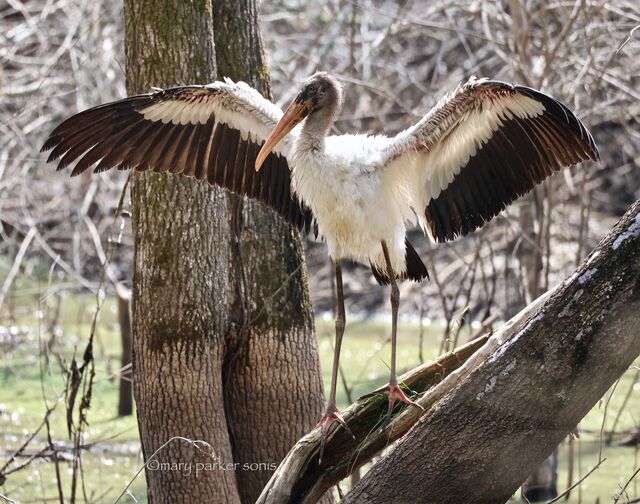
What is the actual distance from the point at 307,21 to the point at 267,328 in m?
6.31

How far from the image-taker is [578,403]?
3051 mm

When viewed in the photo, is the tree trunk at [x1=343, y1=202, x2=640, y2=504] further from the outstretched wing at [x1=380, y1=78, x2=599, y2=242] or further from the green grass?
the green grass

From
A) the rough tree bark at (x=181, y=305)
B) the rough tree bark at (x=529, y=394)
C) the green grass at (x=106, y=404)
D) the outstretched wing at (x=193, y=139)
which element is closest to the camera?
the rough tree bark at (x=529, y=394)

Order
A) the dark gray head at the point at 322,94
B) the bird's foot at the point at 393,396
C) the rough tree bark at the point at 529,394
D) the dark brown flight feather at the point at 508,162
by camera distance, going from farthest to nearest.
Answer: the dark gray head at the point at 322,94 → the bird's foot at the point at 393,396 → the dark brown flight feather at the point at 508,162 → the rough tree bark at the point at 529,394

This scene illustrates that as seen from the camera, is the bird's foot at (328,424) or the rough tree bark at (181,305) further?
the rough tree bark at (181,305)

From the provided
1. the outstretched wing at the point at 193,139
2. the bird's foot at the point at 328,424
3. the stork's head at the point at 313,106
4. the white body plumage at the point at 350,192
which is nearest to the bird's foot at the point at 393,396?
the bird's foot at the point at 328,424

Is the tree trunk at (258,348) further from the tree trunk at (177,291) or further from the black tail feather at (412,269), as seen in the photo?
the black tail feather at (412,269)

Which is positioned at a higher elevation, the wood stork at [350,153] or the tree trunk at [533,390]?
the wood stork at [350,153]

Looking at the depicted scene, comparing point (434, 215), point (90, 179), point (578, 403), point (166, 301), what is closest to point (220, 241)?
point (166, 301)

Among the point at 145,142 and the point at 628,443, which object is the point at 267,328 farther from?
the point at 628,443

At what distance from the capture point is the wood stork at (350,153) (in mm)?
4215

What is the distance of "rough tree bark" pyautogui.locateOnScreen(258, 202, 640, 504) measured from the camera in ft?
9.79

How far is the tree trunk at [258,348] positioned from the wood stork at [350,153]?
0.29 m

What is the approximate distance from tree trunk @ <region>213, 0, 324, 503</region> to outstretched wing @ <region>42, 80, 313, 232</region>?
34cm
